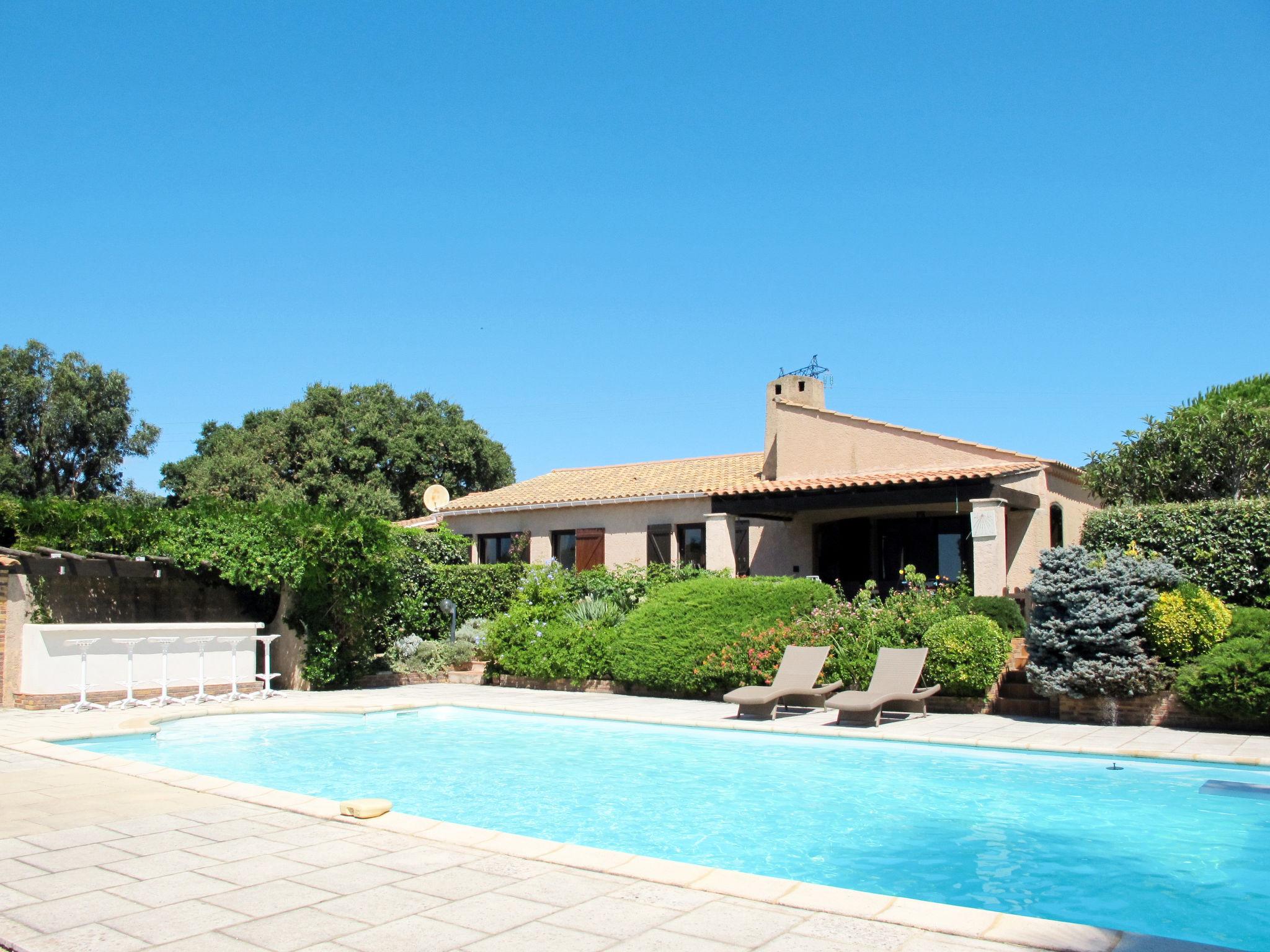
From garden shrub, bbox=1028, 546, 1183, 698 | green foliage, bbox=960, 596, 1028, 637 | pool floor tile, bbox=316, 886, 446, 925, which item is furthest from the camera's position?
green foliage, bbox=960, 596, 1028, 637

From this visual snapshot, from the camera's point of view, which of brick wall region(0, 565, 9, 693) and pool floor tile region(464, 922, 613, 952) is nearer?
A: pool floor tile region(464, 922, 613, 952)

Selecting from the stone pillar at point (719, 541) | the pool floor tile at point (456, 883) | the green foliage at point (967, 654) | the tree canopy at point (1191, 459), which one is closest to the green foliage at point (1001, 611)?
the green foliage at point (967, 654)

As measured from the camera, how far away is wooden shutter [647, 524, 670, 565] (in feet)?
79.6

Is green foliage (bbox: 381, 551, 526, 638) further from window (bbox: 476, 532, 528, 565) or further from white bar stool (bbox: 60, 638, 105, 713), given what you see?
white bar stool (bbox: 60, 638, 105, 713)

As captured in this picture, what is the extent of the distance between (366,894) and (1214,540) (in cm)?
1339

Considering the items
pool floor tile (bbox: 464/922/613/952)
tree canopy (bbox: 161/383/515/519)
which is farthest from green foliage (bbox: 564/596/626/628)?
tree canopy (bbox: 161/383/515/519)

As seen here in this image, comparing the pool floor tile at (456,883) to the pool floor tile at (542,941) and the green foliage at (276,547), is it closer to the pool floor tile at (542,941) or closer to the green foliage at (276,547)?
the pool floor tile at (542,941)

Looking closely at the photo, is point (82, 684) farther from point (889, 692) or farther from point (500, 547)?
point (500, 547)

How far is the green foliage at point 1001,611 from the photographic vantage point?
14609mm

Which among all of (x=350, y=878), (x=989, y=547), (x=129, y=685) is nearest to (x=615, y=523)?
(x=989, y=547)

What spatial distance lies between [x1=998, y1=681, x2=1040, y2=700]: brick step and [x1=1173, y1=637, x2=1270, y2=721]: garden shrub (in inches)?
87.2

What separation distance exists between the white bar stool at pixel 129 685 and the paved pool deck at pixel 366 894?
7.39 meters

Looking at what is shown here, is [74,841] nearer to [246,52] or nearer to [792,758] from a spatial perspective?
[792,758]

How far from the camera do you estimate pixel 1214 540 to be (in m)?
13.9
